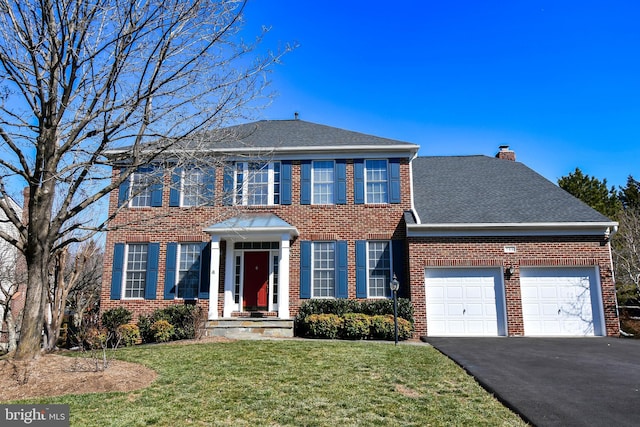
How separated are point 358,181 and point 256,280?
468cm

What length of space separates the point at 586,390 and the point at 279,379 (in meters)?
4.51

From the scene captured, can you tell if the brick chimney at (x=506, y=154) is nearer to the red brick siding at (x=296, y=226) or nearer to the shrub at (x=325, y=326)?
the red brick siding at (x=296, y=226)

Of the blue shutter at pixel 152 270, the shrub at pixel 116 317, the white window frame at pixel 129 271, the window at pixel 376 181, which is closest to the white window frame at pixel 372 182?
the window at pixel 376 181

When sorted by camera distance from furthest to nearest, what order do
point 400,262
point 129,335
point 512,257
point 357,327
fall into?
point 400,262 → point 512,257 → point 129,335 → point 357,327

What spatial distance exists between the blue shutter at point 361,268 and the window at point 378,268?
0.14 metres

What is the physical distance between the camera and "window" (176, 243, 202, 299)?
14141 mm

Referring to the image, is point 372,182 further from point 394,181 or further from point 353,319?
point 353,319

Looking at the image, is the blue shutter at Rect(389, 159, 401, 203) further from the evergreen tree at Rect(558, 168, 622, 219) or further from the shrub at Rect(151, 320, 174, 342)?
the evergreen tree at Rect(558, 168, 622, 219)

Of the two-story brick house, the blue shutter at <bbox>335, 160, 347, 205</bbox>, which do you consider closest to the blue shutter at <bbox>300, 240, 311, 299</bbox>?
the two-story brick house

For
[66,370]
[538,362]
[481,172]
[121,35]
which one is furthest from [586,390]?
[481,172]

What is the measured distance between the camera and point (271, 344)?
10391mm

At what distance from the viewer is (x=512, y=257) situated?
43.7ft

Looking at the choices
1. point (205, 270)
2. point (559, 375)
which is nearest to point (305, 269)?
point (205, 270)

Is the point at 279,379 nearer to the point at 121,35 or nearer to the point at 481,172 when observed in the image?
the point at 121,35
